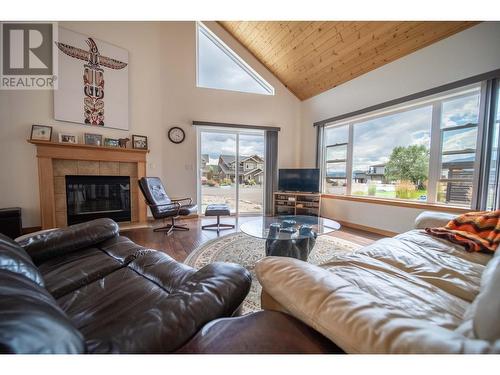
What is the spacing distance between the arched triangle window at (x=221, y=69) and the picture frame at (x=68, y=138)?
240 centimetres

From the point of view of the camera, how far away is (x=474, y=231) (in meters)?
1.52

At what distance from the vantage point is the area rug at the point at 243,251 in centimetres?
229

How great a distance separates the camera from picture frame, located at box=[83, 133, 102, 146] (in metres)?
3.38

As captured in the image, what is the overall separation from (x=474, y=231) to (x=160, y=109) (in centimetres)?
460

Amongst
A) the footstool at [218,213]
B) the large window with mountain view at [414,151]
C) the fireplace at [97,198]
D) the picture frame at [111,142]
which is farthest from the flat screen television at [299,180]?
the picture frame at [111,142]

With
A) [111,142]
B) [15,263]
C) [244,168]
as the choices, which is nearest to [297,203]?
[244,168]

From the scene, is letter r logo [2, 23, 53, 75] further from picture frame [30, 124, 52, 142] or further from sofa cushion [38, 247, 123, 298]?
sofa cushion [38, 247, 123, 298]

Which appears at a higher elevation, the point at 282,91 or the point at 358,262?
the point at 282,91

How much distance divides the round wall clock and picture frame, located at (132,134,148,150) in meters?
0.47

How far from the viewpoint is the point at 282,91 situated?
4.89m
